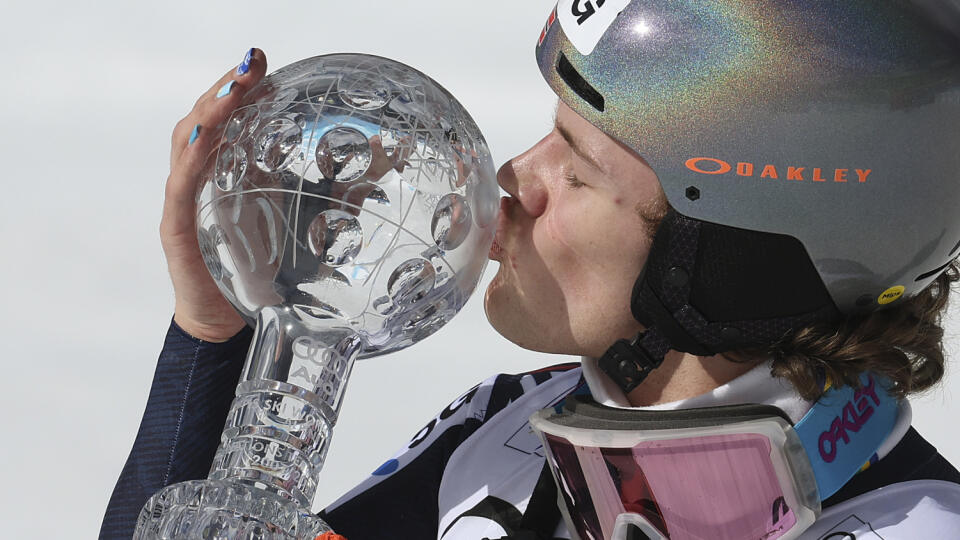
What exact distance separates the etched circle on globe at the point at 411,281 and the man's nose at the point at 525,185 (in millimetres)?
275

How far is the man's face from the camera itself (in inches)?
65.9

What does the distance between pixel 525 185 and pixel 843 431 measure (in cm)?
53

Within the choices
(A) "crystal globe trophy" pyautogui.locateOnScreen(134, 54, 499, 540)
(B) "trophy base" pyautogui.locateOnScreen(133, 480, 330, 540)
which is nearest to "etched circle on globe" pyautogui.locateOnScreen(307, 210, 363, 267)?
(A) "crystal globe trophy" pyautogui.locateOnScreen(134, 54, 499, 540)

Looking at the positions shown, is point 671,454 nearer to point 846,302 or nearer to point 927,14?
point 846,302

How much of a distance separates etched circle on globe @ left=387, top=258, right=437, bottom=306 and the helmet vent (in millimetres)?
323

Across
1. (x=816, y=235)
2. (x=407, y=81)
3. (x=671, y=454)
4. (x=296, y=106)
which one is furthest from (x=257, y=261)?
(x=816, y=235)

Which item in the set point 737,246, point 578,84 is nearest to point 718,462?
point 737,246

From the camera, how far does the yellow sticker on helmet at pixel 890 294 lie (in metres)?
1.67

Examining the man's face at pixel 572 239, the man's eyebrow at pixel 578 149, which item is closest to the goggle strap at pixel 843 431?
the man's face at pixel 572 239

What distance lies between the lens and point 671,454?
1654 mm

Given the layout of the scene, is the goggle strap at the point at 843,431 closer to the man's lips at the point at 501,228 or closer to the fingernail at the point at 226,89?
the man's lips at the point at 501,228

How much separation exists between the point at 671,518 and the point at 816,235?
0.41 metres

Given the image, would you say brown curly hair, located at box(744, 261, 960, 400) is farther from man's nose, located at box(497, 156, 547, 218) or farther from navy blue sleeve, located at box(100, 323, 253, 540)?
navy blue sleeve, located at box(100, 323, 253, 540)

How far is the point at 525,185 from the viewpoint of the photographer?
5.76 ft
